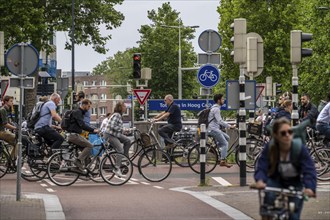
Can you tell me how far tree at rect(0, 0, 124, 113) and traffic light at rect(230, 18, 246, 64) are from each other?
2798 centimetres

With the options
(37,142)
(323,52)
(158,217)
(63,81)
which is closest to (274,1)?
(323,52)

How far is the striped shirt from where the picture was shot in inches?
824

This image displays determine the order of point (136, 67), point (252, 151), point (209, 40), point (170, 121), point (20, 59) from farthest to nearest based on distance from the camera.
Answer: point (136, 67) < point (170, 121) < point (209, 40) < point (252, 151) < point (20, 59)

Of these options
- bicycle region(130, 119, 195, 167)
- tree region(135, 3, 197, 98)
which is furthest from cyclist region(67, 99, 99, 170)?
tree region(135, 3, 197, 98)

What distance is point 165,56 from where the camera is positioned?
287 ft

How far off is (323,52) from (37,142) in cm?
4557

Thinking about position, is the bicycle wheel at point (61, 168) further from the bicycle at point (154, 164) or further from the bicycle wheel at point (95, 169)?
the bicycle at point (154, 164)

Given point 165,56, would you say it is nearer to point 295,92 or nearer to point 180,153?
point 180,153

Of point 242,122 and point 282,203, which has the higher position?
point 242,122

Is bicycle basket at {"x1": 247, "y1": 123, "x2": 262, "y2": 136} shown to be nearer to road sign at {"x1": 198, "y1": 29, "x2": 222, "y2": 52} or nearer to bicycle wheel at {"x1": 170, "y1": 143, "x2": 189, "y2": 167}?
bicycle wheel at {"x1": 170, "y1": 143, "x2": 189, "y2": 167}

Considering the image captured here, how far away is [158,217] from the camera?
14008 millimetres

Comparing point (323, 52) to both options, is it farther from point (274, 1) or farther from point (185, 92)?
point (185, 92)

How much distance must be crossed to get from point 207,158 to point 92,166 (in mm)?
3812

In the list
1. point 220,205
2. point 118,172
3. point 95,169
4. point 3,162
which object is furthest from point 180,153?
point 220,205
